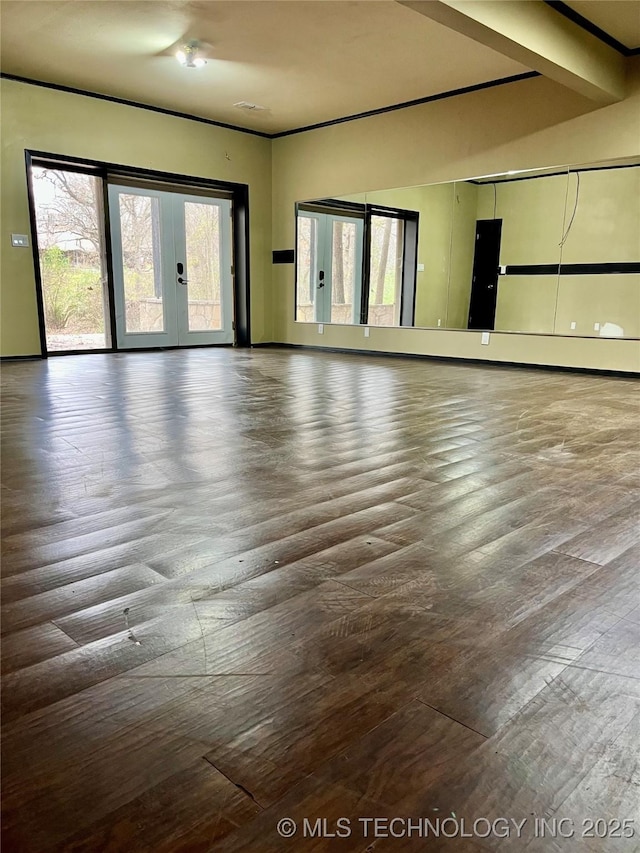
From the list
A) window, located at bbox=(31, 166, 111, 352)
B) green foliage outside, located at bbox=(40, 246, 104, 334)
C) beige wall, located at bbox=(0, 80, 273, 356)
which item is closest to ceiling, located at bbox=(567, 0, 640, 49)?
beige wall, located at bbox=(0, 80, 273, 356)

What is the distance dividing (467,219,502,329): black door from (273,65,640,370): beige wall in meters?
0.22

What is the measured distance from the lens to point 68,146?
6656 millimetres

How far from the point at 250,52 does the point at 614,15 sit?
3.03 metres

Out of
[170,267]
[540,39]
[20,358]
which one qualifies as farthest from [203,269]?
[540,39]

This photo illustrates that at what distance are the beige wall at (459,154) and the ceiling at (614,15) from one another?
0.54 metres

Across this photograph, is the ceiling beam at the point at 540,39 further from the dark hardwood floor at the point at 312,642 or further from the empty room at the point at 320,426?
the dark hardwood floor at the point at 312,642

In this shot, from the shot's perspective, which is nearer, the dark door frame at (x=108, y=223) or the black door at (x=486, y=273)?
the dark door frame at (x=108, y=223)

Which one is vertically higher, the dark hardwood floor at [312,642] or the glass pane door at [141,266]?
the glass pane door at [141,266]

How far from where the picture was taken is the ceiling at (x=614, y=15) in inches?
174

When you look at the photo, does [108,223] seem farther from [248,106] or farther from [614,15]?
[614,15]

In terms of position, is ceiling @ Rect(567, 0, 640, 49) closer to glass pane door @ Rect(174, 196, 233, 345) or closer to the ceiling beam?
the ceiling beam

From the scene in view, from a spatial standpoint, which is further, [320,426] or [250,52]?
[250,52]

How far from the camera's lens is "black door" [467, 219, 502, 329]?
6.86 m

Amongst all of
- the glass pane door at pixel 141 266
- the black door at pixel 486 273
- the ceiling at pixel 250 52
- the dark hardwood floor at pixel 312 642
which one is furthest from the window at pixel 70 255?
the dark hardwood floor at pixel 312 642
